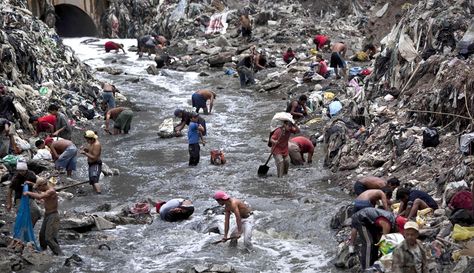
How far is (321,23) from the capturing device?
104 ft

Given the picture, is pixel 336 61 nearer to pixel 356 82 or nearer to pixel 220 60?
pixel 356 82

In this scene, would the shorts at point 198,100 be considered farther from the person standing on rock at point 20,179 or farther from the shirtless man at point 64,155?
the person standing on rock at point 20,179

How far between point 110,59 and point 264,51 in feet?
19.2

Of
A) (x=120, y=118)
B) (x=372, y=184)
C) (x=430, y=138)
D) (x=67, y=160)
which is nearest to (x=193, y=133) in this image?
(x=67, y=160)

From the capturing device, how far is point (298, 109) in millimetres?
19500

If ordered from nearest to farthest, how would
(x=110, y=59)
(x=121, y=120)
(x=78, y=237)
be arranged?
1. (x=78, y=237)
2. (x=121, y=120)
3. (x=110, y=59)

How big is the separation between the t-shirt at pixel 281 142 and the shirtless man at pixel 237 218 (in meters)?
3.43

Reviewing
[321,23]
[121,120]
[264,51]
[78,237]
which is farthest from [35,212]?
[321,23]

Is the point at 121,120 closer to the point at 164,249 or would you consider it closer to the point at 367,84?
the point at 367,84

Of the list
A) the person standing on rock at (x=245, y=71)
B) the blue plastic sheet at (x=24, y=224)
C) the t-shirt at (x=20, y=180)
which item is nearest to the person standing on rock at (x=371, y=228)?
the blue plastic sheet at (x=24, y=224)

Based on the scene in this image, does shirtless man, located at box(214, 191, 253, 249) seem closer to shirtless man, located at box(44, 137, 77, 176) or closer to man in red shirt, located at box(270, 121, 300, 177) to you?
man in red shirt, located at box(270, 121, 300, 177)

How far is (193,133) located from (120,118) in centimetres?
391

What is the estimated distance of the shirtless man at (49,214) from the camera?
35.3 feet

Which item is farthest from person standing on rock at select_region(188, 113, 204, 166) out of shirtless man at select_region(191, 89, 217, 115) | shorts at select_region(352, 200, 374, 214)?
shorts at select_region(352, 200, 374, 214)
